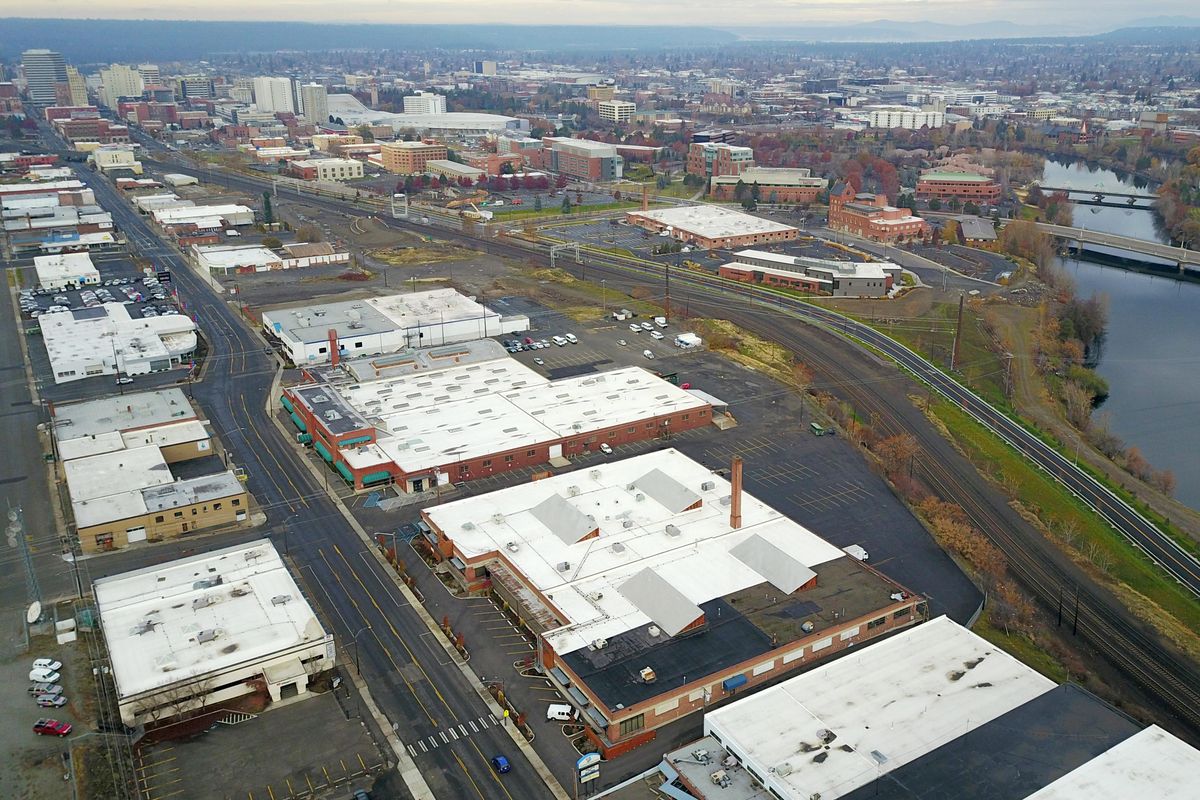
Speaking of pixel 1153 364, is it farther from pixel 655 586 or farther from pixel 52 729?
pixel 52 729

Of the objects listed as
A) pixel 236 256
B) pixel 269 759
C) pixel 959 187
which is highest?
Result: pixel 959 187

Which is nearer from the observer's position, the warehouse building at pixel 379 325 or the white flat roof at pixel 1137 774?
the white flat roof at pixel 1137 774

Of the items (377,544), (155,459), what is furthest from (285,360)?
(377,544)

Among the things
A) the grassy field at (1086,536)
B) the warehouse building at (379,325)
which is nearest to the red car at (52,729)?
the warehouse building at (379,325)

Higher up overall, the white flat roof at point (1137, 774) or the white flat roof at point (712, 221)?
the white flat roof at point (712, 221)

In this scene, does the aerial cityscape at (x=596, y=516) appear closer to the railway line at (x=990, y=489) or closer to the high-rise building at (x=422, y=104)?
the railway line at (x=990, y=489)

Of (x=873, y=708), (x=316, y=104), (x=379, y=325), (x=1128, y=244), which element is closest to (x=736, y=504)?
(x=873, y=708)

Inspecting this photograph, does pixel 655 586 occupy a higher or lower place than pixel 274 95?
lower

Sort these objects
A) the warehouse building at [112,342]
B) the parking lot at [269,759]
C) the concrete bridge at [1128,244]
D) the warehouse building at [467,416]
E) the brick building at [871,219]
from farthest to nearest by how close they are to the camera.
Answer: the brick building at [871,219] < the concrete bridge at [1128,244] < the warehouse building at [112,342] < the warehouse building at [467,416] < the parking lot at [269,759]
